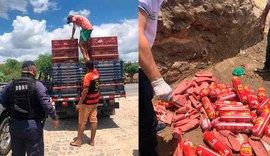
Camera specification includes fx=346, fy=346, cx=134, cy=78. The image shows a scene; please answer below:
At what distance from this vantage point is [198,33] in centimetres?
539

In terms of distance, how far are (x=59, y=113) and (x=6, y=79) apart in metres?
0.28

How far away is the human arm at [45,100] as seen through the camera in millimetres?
1589

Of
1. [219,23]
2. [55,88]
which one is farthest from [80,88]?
[219,23]

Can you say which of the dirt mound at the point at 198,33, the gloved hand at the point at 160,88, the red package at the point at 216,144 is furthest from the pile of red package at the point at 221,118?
the gloved hand at the point at 160,88

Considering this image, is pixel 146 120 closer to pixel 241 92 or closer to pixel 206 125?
pixel 206 125

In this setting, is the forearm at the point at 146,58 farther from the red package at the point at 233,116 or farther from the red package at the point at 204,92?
the red package at the point at 204,92

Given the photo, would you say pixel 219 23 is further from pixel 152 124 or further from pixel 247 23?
pixel 152 124

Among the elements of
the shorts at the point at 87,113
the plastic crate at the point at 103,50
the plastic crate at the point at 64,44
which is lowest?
the shorts at the point at 87,113

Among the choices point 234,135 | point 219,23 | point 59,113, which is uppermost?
point 219,23

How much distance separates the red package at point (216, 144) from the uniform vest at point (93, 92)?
1.96m

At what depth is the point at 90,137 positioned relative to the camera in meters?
1.63

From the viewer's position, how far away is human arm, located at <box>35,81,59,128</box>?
5.21ft

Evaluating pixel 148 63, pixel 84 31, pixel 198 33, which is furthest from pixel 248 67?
pixel 84 31

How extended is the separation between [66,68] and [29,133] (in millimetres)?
451
